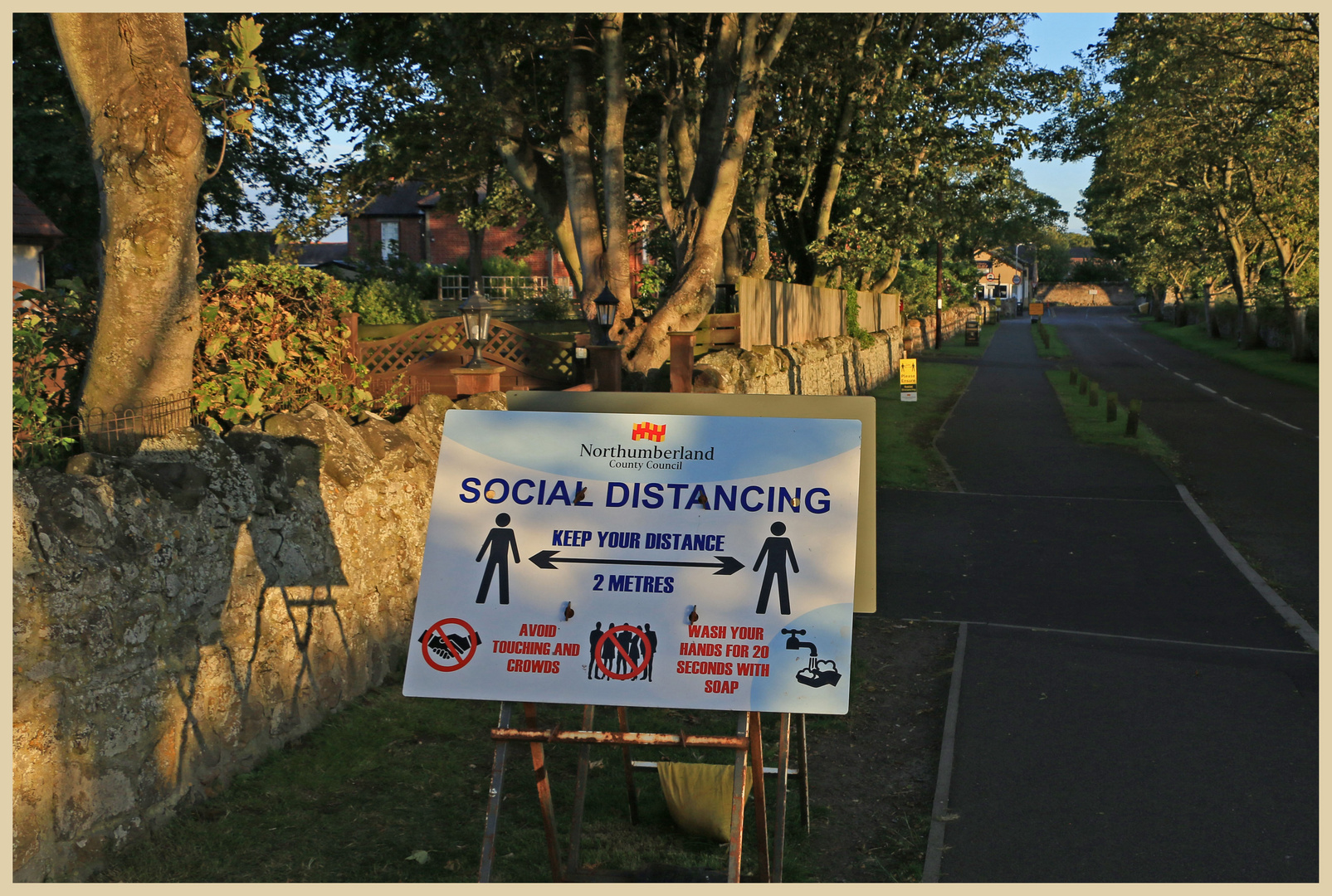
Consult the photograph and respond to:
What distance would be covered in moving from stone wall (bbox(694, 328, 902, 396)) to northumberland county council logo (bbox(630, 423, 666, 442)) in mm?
2087

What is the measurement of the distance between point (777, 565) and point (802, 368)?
16005mm

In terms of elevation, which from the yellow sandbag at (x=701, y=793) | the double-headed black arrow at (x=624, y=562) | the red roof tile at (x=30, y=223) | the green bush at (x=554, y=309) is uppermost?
the red roof tile at (x=30, y=223)

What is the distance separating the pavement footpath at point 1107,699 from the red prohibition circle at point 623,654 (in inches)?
70.7

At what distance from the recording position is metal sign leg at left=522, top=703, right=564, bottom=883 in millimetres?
4426

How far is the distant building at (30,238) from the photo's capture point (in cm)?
2125

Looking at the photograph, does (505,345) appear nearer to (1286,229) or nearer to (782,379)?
(782,379)

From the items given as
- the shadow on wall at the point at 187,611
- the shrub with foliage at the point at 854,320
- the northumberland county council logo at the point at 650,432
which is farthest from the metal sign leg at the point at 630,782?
the shrub with foliage at the point at 854,320

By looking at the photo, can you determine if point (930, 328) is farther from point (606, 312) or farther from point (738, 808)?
point (738, 808)

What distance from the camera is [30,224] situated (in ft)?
70.1

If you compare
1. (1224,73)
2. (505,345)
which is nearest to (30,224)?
(505,345)

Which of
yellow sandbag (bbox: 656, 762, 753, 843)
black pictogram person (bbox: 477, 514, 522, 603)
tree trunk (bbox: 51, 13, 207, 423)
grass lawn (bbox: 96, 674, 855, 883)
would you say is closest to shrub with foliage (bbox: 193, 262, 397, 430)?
tree trunk (bbox: 51, 13, 207, 423)

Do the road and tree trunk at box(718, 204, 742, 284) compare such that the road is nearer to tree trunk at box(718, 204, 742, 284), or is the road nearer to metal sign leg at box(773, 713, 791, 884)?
metal sign leg at box(773, 713, 791, 884)

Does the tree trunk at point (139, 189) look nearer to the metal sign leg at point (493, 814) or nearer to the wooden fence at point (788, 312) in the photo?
the metal sign leg at point (493, 814)

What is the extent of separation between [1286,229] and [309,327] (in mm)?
41632
